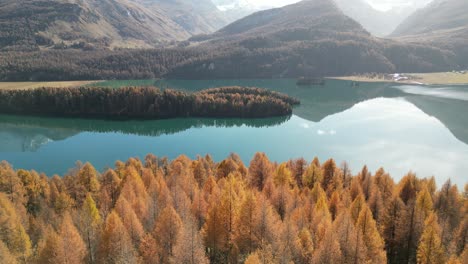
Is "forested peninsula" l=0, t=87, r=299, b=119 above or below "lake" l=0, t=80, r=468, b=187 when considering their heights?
above

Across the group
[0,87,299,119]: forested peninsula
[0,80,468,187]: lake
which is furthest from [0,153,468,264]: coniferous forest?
[0,87,299,119]: forested peninsula

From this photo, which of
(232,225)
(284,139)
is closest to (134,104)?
(284,139)

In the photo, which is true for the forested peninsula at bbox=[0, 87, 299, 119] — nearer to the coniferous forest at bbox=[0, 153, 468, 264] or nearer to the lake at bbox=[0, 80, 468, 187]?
the lake at bbox=[0, 80, 468, 187]

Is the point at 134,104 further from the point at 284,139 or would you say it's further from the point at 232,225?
the point at 232,225

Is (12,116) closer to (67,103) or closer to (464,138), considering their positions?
(67,103)

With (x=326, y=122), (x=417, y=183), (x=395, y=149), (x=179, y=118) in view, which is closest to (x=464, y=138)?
(x=395, y=149)

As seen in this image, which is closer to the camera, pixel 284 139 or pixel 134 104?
pixel 284 139
